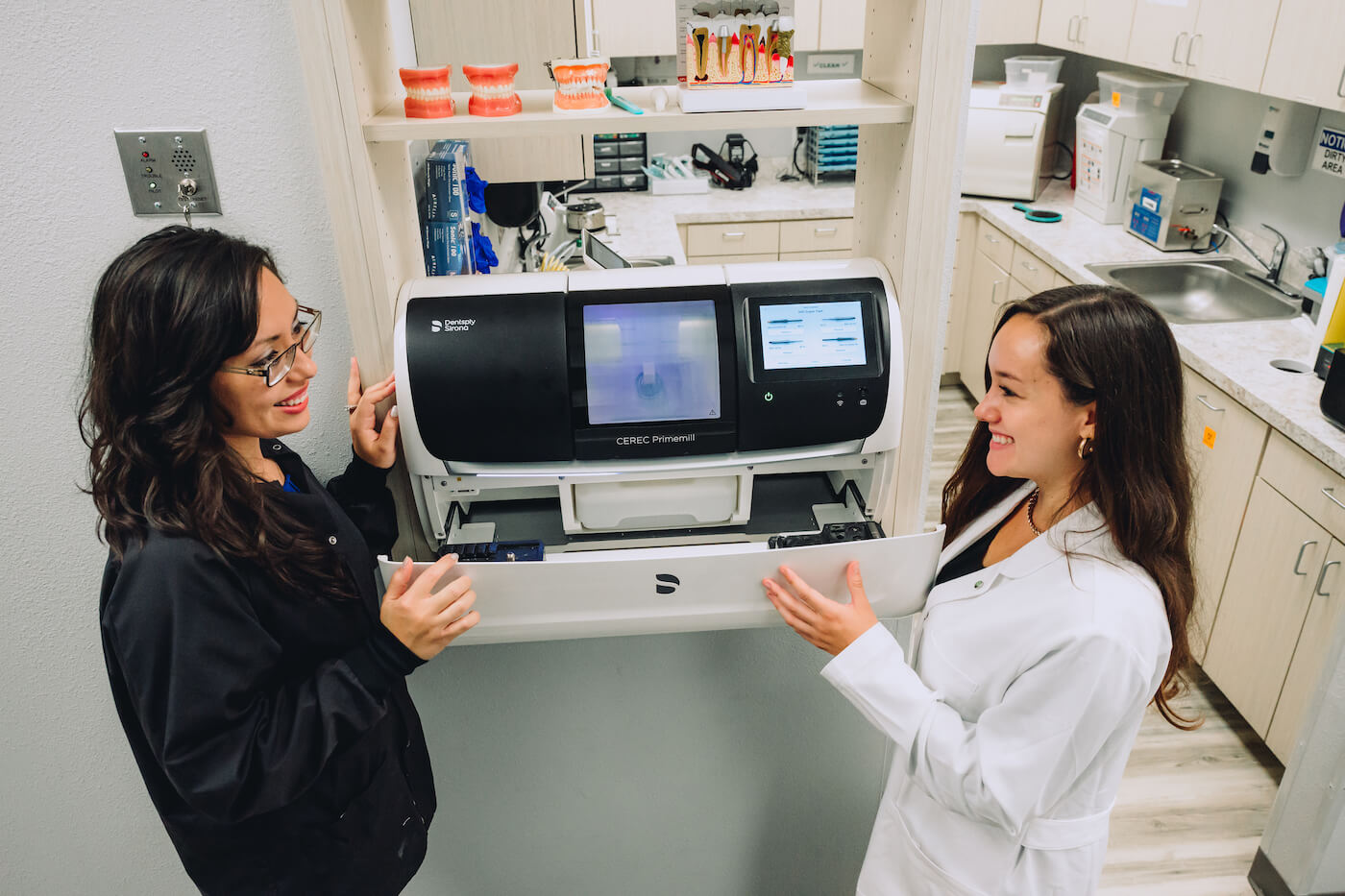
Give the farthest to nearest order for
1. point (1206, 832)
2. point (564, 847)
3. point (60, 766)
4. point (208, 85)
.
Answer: point (1206, 832), point (564, 847), point (60, 766), point (208, 85)

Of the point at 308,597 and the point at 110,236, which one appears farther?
the point at 110,236

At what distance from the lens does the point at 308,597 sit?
1134 mm

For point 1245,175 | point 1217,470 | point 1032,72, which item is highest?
point 1032,72

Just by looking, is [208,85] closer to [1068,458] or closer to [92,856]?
[1068,458]

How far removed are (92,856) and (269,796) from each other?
1.03 metres

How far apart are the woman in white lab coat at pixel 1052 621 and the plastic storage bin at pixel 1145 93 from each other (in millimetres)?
3158

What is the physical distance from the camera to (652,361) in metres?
1.23

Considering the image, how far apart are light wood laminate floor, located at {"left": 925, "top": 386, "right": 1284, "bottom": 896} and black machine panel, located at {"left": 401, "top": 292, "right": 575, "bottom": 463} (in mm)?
1902

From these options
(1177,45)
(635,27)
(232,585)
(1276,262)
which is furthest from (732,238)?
(232,585)

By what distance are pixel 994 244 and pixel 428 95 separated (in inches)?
133

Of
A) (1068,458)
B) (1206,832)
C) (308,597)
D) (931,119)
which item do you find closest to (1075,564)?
(1068,458)

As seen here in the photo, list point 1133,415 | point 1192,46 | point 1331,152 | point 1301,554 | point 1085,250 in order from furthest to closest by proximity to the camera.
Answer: point 1085,250 < point 1192,46 < point 1331,152 < point 1301,554 < point 1133,415

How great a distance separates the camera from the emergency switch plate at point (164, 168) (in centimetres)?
120

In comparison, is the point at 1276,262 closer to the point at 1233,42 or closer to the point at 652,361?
the point at 1233,42
